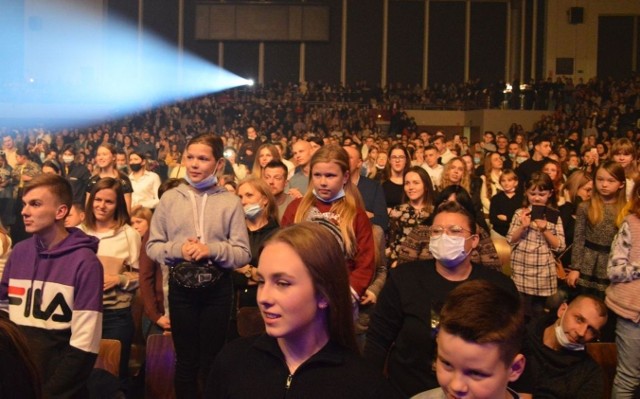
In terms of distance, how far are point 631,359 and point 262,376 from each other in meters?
3.11

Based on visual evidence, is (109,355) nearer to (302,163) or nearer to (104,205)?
(104,205)

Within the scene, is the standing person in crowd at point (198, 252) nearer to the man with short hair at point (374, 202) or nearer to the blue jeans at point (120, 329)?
the blue jeans at point (120, 329)

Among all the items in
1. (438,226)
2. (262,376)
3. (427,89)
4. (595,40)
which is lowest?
(262,376)

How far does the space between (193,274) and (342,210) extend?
0.86 meters

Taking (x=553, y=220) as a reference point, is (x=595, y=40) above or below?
above

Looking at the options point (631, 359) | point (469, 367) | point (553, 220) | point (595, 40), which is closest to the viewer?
point (469, 367)

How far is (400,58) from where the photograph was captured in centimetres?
3184

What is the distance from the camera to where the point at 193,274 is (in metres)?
4.09

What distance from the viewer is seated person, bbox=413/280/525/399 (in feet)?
7.06

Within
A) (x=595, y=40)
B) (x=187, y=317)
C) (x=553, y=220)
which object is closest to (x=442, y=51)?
(x=595, y=40)

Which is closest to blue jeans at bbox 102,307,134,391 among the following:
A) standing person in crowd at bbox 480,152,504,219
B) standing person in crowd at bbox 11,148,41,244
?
standing person in crowd at bbox 11,148,41,244

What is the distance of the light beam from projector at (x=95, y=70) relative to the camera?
2616 centimetres

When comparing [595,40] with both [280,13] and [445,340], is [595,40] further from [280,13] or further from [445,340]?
[445,340]

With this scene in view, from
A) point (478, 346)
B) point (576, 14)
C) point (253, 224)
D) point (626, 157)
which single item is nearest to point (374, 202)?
point (253, 224)
